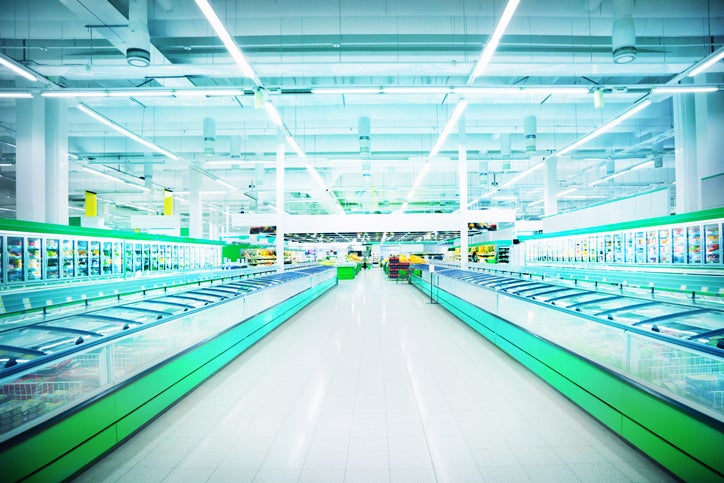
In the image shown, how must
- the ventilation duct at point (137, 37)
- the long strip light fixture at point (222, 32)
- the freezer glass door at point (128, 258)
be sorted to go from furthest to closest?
the freezer glass door at point (128, 258) → the ventilation duct at point (137, 37) → the long strip light fixture at point (222, 32)

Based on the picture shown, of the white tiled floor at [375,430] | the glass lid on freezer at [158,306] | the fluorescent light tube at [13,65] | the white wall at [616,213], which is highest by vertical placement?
the fluorescent light tube at [13,65]

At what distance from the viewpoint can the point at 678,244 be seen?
8125 millimetres

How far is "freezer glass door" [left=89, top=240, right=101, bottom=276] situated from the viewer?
955cm

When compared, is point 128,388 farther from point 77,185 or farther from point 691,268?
point 77,185

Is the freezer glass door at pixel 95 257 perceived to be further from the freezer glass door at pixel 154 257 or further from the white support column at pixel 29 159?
the freezer glass door at pixel 154 257

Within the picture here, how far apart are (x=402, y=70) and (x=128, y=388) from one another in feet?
22.1

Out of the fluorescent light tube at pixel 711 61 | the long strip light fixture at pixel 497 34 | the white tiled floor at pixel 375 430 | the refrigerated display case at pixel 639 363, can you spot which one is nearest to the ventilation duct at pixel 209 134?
the white tiled floor at pixel 375 430

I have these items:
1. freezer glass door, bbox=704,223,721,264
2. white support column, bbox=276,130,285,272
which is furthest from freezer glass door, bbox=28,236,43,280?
freezer glass door, bbox=704,223,721,264

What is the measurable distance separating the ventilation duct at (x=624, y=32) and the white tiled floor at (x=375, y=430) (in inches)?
184

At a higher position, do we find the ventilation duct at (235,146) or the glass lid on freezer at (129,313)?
the ventilation duct at (235,146)

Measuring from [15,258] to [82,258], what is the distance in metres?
2.15

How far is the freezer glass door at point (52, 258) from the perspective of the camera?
796 centimetres

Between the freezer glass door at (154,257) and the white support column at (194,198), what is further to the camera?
the white support column at (194,198)


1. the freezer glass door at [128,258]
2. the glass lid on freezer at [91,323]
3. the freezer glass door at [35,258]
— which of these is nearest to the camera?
the glass lid on freezer at [91,323]
